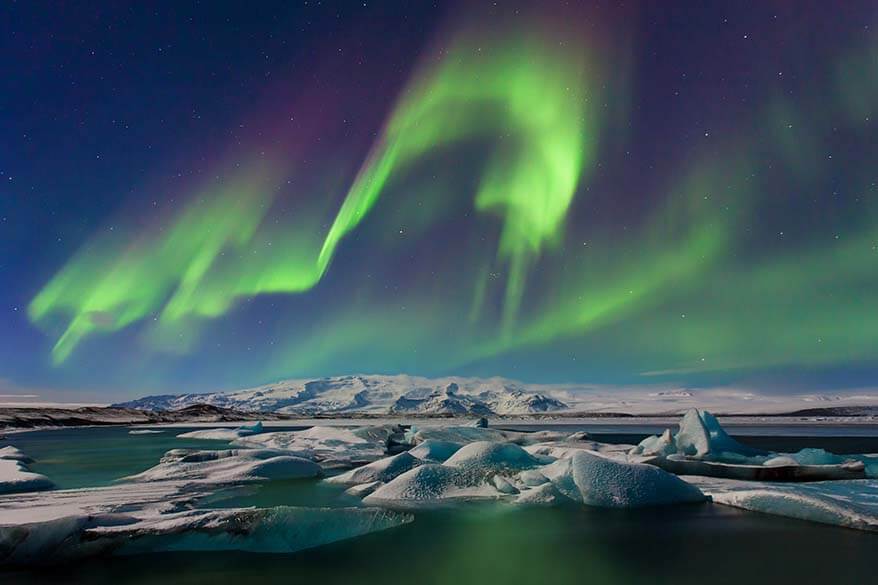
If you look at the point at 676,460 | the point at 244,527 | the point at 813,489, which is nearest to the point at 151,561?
the point at 244,527

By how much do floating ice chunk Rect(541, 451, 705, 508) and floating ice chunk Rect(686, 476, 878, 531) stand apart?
0.92m

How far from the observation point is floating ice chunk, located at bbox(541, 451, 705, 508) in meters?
10.2

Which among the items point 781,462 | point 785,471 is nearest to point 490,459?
point 785,471

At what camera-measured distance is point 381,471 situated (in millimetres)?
12539


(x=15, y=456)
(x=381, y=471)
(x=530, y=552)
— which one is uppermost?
(x=15, y=456)

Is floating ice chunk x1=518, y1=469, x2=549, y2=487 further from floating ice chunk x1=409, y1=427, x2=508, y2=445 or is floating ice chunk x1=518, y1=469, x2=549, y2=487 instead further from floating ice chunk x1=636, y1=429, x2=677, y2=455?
floating ice chunk x1=409, y1=427, x2=508, y2=445

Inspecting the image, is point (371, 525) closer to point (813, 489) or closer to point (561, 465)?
point (561, 465)

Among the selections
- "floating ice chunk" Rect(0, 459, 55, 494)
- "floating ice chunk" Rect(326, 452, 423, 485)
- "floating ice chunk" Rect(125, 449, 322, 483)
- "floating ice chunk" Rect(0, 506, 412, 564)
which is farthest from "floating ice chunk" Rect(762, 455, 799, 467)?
"floating ice chunk" Rect(0, 459, 55, 494)

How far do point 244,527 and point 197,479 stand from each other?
6.85 m

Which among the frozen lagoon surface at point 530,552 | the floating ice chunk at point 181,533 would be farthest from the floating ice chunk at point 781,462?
the floating ice chunk at point 181,533

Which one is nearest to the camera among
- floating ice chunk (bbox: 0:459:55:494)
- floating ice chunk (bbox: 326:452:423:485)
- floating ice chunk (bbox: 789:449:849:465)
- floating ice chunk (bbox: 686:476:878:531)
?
floating ice chunk (bbox: 686:476:878:531)

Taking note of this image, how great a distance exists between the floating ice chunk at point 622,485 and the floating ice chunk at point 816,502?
925 mm

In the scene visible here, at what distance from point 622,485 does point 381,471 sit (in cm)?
527

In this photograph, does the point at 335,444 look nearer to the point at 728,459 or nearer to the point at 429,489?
the point at 429,489
